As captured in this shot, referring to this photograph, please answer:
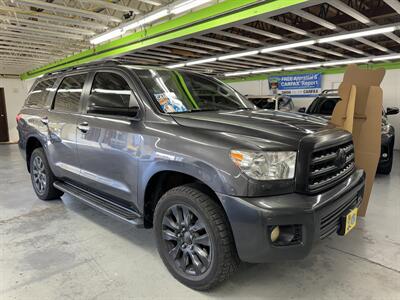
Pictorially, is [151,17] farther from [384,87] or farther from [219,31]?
[384,87]

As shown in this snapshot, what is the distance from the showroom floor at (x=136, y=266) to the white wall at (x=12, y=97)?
13.7m

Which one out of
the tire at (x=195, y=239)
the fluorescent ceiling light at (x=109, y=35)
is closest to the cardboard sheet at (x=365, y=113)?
the tire at (x=195, y=239)

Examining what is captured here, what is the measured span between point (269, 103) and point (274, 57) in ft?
5.55

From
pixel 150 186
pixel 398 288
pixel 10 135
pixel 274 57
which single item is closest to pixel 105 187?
pixel 150 186

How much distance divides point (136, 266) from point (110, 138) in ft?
3.51

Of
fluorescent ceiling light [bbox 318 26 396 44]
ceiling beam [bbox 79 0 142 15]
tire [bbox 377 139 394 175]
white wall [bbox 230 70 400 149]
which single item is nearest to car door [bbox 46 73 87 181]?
ceiling beam [bbox 79 0 142 15]

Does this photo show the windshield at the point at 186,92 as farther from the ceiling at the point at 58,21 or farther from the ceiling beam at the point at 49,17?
the ceiling beam at the point at 49,17

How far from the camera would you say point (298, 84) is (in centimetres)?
1258

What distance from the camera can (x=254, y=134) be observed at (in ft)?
6.40

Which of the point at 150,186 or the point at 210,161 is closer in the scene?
the point at 210,161

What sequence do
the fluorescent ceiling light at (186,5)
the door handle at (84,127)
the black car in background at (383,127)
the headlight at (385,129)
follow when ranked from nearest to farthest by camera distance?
the door handle at (84,127), the fluorescent ceiling light at (186,5), the headlight at (385,129), the black car in background at (383,127)

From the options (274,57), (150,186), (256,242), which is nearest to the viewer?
(256,242)

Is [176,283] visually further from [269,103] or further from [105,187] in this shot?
[269,103]

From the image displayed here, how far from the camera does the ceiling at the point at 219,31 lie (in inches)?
209
